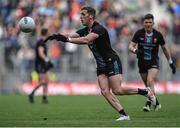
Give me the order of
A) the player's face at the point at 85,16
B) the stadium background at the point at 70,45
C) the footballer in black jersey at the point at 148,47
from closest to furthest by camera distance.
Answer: the player's face at the point at 85,16 < the footballer in black jersey at the point at 148,47 < the stadium background at the point at 70,45

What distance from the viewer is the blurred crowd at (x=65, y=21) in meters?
29.9

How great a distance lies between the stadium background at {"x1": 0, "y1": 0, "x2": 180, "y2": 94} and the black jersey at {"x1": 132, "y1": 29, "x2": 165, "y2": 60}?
9.99 meters

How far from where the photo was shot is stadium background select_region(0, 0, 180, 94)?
29719 mm

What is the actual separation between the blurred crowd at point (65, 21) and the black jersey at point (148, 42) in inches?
429

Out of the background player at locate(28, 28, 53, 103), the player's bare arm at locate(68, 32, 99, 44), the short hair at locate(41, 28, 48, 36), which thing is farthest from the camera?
the background player at locate(28, 28, 53, 103)

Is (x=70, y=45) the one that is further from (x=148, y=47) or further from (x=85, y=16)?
(x=85, y=16)

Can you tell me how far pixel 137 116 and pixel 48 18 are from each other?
648 inches

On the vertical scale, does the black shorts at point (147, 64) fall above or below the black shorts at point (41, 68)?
above

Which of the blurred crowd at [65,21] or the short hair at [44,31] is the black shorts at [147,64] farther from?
the blurred crowd at [65,21]

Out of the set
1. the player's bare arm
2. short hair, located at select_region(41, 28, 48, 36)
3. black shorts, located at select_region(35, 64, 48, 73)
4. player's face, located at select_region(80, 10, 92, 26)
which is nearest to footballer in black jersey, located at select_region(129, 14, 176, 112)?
player's face, located at select_region(80, 10, 92, 26)

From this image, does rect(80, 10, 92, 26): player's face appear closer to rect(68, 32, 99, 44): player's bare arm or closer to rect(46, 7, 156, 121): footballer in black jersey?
rect(46, 7, 156, 121): footballer in black jersey

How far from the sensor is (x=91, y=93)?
101 feet

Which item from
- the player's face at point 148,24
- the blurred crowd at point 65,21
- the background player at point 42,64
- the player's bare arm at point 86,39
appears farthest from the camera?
the blurred crowd at point 65,21

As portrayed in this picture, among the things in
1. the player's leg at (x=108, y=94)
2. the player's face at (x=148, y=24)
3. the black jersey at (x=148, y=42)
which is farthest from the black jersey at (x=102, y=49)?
the black jersey at (x=148, y=42)
